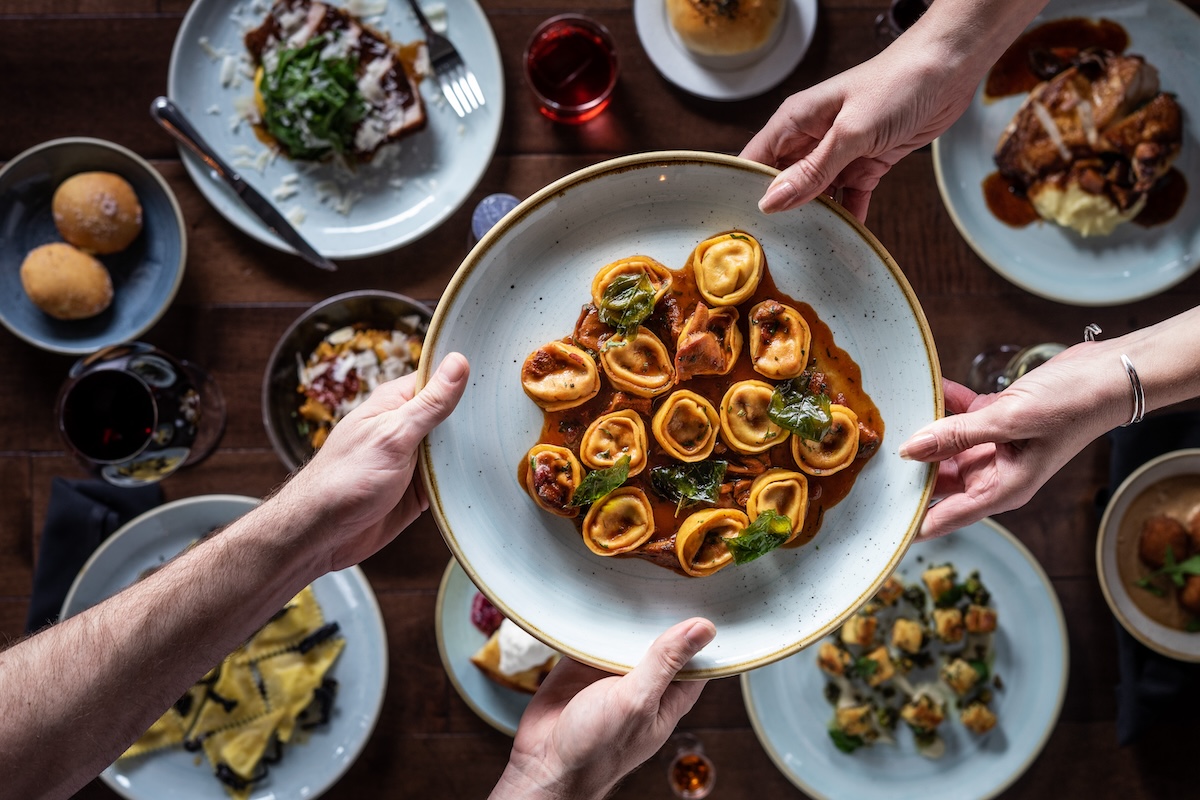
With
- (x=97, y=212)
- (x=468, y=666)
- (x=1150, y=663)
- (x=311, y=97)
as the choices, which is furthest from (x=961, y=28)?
(x=97, y=212)

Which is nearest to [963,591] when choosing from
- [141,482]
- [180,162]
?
[141,482]

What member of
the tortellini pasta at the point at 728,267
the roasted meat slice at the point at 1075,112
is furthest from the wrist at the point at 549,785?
the roasted meat slice at the point at 1075,112

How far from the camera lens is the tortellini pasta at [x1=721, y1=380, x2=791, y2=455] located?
133 inches

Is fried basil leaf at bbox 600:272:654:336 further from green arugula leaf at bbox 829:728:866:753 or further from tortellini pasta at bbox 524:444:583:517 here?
green arugula leaf at bbox 829:728:866:753

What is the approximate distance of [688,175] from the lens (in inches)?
125

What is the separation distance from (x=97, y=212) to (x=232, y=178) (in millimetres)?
588

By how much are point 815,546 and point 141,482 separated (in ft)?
9.74

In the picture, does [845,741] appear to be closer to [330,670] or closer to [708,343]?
[708,343]

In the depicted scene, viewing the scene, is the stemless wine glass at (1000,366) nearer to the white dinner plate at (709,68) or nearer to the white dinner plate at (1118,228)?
the white dinner plate at (1118,228)

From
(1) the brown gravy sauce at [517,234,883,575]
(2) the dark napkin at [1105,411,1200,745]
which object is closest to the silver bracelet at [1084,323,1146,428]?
(1) the brown gravy sauce at [517,234,883,575]

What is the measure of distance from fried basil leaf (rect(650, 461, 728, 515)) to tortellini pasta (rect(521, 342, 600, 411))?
1.40 ft

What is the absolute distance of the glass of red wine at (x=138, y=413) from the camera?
3801 mm

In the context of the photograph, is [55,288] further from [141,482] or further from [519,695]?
[519,695]

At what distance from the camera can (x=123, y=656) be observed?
3039mm
